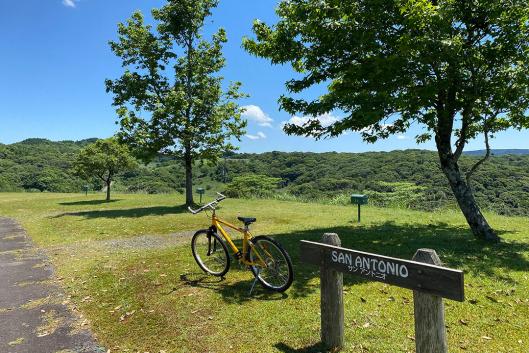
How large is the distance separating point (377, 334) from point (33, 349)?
4433mm

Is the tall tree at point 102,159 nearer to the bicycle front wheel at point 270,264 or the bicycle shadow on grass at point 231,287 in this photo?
the bicycle shadow on grass at point 231,287

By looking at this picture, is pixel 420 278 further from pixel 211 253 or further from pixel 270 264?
pixel 211 253

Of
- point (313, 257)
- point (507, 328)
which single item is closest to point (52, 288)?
point (313, 257)

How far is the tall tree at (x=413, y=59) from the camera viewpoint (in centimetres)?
862

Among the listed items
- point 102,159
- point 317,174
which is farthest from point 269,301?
point 317,174

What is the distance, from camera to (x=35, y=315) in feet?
19.3


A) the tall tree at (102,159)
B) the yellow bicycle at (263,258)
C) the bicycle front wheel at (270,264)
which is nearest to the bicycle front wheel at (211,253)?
the yellow bicycle at (263,258)

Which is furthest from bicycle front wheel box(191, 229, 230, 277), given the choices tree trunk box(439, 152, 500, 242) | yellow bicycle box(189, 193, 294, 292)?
tree trunk box(439, 152, 500, 242)

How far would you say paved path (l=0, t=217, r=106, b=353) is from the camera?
480cm

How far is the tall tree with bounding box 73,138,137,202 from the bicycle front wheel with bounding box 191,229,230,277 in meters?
20.7

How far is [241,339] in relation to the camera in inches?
190

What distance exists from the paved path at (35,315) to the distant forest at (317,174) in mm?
37123

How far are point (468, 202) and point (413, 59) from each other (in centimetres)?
433

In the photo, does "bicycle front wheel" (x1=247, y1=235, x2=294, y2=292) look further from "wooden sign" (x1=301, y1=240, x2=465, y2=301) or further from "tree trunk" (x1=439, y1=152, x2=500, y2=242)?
"tree trunk" (x1=439, y1=152, x2=500, y2=242)
